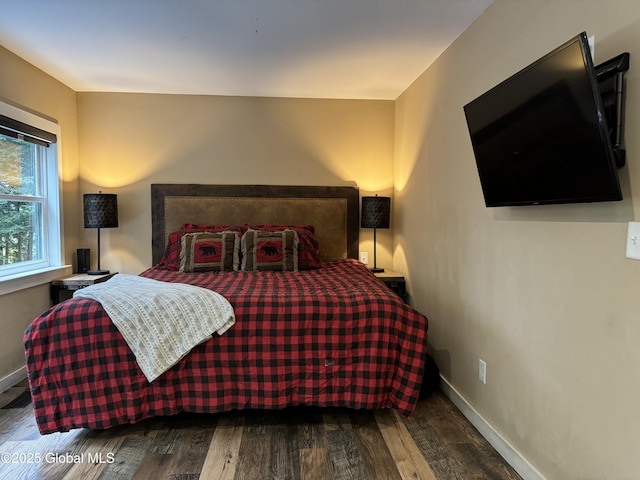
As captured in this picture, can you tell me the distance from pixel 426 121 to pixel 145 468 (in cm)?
292

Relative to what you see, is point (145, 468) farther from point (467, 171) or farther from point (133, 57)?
point (133, 57)

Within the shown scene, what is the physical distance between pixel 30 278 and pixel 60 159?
44.0 inches

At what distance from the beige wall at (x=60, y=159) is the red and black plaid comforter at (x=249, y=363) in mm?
1052

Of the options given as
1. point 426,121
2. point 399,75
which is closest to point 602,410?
point 426,121

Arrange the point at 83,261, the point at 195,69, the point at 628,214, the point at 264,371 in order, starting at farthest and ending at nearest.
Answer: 1. the point at 83,261
2. the point at 195,69
3. the point at 264,371
4. the point at 628,214

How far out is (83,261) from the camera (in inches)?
142

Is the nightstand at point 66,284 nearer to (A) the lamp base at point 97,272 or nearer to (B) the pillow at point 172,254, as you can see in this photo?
(A) the lamp base at point 97,272

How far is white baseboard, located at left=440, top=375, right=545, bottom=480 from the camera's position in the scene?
69.3 inches

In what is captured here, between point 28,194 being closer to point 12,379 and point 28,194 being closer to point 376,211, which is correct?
point 12,379

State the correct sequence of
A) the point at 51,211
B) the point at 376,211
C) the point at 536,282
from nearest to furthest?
the point at 536,282 < the point at 51,211 < the point at 376,211

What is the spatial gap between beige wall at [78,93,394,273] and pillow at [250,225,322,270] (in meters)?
0.51

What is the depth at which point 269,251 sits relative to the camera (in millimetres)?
3254

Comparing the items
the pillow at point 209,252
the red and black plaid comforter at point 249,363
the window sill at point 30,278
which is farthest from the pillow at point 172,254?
the red and black plaid comforter at point 249,363

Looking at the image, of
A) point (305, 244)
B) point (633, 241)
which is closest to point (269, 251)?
point (305, 244)
